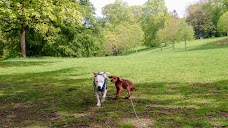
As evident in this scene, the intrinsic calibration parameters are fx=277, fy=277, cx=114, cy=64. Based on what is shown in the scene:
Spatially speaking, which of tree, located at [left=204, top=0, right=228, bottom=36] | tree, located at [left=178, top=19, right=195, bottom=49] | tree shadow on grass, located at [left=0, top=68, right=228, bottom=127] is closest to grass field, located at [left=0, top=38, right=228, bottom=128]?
tree shadow on grass, located at [left=0, top=68, right=228, bottom=127]

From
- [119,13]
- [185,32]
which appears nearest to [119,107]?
[185,32]

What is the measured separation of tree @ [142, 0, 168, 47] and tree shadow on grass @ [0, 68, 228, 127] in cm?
6765

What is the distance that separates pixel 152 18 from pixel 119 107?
76198mm

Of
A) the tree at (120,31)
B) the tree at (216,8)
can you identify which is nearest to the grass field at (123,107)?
the tree at (120,31)

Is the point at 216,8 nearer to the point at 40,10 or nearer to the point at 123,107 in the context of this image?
the point at 40,10

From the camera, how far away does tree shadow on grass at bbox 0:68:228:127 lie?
6.87m

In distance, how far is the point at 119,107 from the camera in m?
8.36

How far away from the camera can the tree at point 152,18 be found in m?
79.1

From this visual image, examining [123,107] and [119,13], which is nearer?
[123,107]

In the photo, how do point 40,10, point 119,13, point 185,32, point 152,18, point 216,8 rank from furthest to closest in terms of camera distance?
point 216,8 → point 119,13 → point 152,18 → point 185,32 → point 40,10

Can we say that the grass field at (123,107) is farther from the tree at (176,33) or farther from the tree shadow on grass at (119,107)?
the tree at (176,33)

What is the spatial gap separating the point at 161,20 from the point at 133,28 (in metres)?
13.3

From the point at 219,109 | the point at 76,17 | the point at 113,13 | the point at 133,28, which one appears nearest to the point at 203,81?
the point at 219,109

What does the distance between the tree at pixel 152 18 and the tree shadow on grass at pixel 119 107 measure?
222ft
